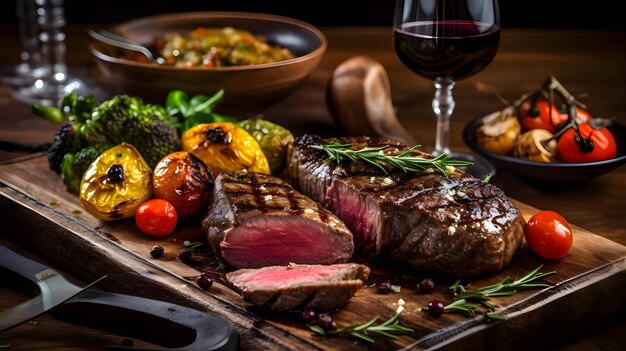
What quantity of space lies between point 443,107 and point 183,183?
133 cm

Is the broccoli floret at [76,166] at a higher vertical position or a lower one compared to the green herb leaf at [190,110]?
lower

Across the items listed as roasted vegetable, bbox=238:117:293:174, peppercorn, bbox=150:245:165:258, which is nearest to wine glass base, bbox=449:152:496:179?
roasted vegetable, bbox=238:117:293:174

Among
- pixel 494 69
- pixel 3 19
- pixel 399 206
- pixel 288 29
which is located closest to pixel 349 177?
pixel 399 206

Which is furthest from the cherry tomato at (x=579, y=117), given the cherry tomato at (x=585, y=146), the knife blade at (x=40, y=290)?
the knife blade at (x=40, y=290)

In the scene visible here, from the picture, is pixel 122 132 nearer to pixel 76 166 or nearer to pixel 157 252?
pixel 76 166

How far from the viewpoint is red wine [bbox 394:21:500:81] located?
11.8 ft

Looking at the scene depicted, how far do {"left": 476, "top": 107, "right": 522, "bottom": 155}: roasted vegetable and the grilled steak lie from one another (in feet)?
2.92

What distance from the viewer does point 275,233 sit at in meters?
2.88

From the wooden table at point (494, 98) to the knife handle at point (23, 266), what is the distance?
0.11 m

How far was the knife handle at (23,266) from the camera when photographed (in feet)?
9.07

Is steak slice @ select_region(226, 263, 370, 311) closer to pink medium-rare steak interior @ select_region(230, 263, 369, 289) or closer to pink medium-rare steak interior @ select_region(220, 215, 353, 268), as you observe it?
pink medium-rare steak interior @ select_region(230, 263, 369, 289)

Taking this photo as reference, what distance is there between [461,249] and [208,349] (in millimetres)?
881

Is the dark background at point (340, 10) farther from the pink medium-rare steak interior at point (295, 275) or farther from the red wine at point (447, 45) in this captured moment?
the pink medium-rare steak interior at point (295, 275)

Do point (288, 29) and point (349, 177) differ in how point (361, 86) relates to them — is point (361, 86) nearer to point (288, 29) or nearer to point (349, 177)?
point (288, 29)
